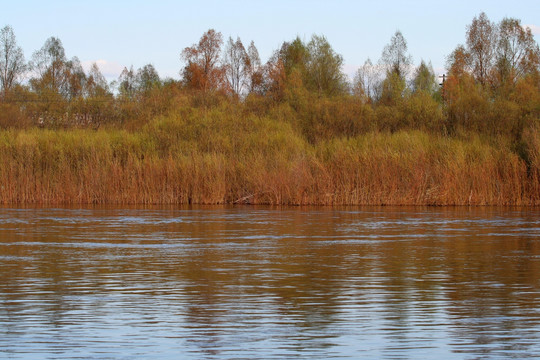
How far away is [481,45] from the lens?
206ft

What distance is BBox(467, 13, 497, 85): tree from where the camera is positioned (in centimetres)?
6238

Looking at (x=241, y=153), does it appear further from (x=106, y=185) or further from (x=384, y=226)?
(x=384, y=226)

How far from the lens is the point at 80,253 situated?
12.2 m

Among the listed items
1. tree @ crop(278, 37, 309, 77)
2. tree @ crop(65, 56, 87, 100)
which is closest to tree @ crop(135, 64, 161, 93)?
tree @ crop(65, 56, 87, 100)

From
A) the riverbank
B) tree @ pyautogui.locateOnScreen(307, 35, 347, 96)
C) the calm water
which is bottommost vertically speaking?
the calm water

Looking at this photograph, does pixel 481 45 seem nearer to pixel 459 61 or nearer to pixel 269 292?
pixel 459 61

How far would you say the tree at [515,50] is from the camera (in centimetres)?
6038

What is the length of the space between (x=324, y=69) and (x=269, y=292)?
54.5 metres

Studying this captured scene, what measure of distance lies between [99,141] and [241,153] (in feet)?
18.4

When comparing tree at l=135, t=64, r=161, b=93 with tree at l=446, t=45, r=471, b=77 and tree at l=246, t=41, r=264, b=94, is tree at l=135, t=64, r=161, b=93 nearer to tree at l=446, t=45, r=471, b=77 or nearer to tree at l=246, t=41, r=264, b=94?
tree at l=246, t=41, r=264, b=94

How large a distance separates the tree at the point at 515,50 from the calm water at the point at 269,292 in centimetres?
4675

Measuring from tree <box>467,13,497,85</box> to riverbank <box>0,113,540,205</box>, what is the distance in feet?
119

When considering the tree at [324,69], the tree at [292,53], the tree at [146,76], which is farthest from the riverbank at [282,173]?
the tree at [146,76]

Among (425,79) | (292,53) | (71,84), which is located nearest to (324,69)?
A: (292,53)
